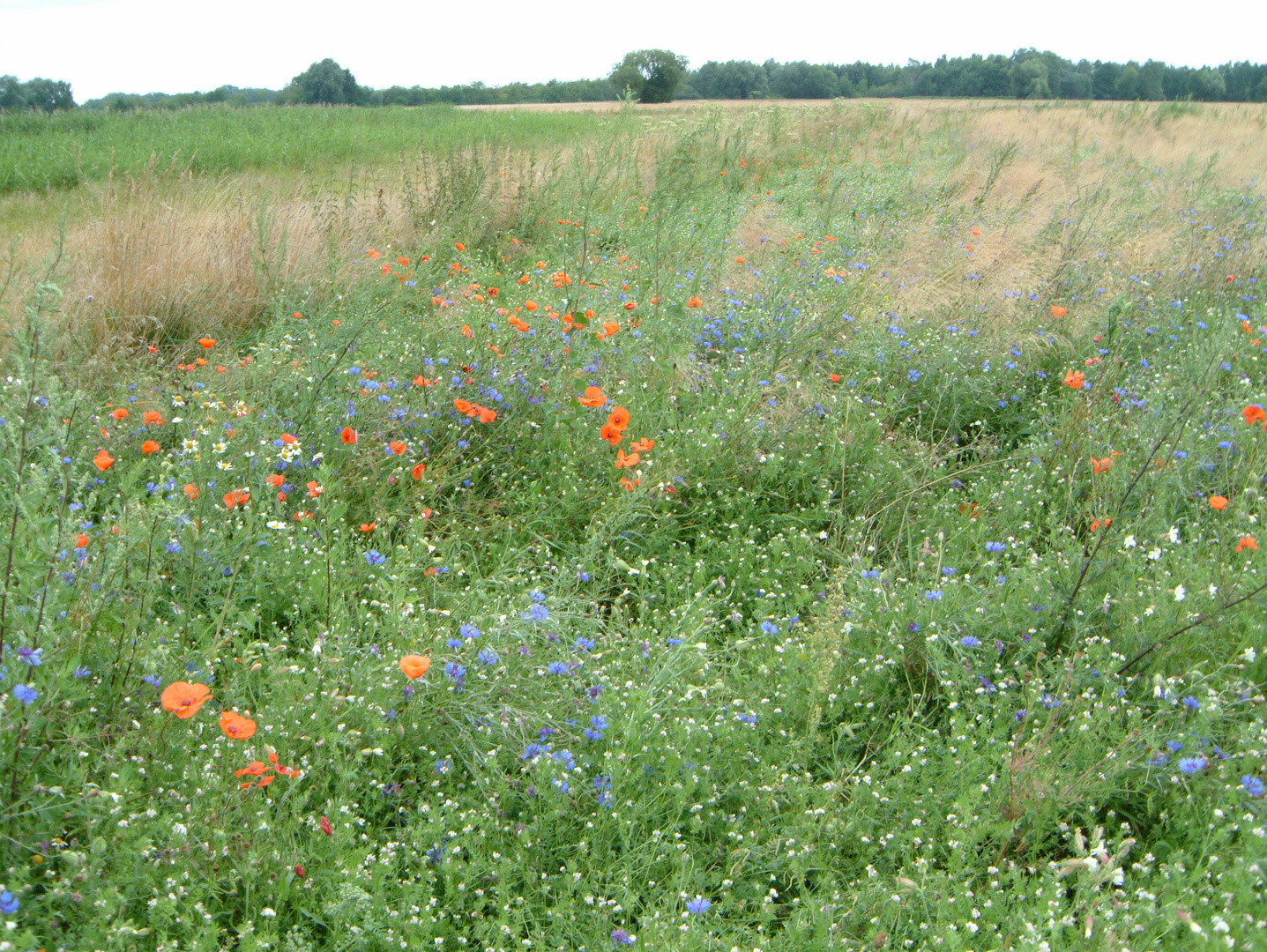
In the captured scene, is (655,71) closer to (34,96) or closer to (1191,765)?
(34,96)

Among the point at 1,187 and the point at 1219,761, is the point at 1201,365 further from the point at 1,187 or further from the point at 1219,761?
the point at 1,187

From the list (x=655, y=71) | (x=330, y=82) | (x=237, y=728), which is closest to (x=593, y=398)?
(x=237, y=728)

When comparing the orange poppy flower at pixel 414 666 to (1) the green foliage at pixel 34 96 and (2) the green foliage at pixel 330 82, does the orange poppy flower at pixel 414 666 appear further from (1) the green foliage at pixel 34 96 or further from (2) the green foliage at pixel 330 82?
(2) the green foliage at pixel 330 82

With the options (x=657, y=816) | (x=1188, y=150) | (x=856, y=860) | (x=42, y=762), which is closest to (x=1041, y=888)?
(x=856, y=860)

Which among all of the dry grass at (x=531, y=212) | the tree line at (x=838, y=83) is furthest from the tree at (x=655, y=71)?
the dry grass at (x=531, y=212)

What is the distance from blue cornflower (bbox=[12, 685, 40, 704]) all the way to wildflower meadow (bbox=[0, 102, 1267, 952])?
0.02 meters

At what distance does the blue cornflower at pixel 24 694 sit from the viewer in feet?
4.55

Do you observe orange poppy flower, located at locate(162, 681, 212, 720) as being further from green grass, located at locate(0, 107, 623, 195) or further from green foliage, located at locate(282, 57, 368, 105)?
green foliage, located at locate(282, 57, 368, 105)

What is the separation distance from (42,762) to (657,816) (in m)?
1.37

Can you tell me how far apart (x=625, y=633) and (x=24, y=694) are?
170cm

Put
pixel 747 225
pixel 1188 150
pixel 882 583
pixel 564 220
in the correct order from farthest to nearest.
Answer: pixel 1188 150, pixel 747 225, pixel 564 220, pixel 882 583

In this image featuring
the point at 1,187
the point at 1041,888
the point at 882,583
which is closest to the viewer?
the point at 1041,888

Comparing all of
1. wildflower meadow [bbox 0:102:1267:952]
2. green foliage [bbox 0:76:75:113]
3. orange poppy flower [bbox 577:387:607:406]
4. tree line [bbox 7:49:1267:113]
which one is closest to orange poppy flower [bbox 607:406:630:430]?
wildflower meadow [bbox 0:102:1267:952]

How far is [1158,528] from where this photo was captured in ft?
10.0
